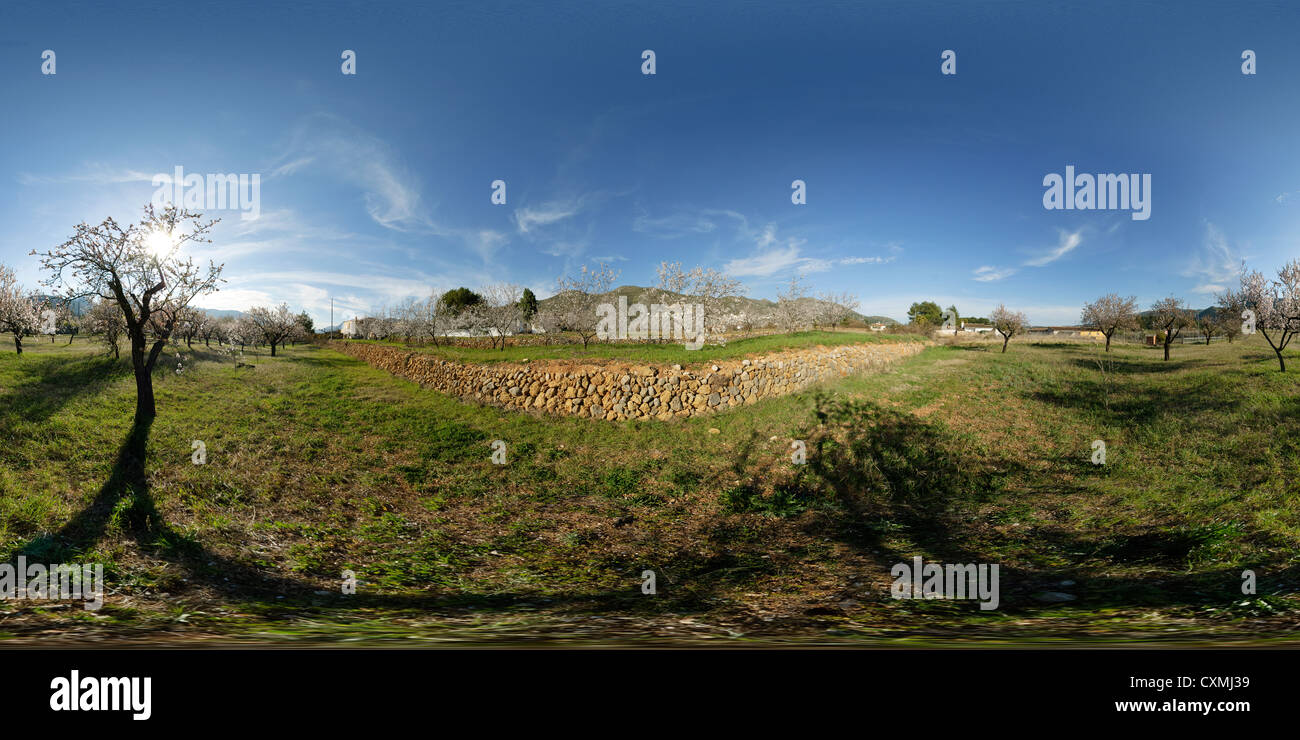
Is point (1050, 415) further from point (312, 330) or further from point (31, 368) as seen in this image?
point (312, 330)

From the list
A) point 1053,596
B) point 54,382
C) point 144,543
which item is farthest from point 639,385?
point 54,382

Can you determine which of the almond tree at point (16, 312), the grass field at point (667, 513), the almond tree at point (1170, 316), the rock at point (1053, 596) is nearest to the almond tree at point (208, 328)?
the almond tree at point (16, 312)

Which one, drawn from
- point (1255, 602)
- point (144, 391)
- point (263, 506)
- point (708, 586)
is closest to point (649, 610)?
point (708, 586)

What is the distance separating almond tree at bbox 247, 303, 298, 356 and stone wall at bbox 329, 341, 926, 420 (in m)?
30.5

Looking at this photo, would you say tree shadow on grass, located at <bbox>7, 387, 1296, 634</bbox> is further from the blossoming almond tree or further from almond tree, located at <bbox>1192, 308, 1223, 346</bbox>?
almond tree, located at <bbox>1192, 308, 1223, 346</bbox>

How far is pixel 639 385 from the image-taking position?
14.1 meters

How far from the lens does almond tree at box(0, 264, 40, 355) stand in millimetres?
18766

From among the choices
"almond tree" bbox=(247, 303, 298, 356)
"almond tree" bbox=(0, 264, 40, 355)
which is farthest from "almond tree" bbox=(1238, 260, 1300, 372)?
"almond tree" bbox=(247, 303, 298, 356)

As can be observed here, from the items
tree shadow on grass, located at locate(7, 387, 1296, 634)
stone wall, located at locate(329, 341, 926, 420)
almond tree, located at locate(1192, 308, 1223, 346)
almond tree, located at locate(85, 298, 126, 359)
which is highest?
almond tree, located at locate(1192, 308, 1223, 346)

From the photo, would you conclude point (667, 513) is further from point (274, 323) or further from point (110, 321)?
point (274, 323)

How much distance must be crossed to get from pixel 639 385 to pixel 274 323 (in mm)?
38557

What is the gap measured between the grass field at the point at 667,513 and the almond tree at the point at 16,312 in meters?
7.90

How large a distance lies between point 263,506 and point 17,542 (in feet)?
7.17

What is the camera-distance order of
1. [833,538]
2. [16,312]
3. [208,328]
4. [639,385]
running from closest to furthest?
[833,538], [639,385], [16,312], [208,328]
